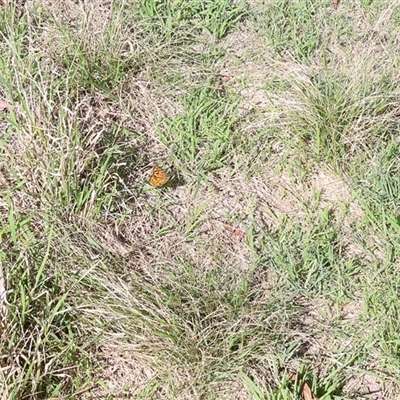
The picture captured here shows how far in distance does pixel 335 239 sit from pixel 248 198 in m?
0.38

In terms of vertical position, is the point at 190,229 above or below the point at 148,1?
below

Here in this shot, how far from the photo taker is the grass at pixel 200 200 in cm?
233

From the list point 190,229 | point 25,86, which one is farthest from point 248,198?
point 25,86

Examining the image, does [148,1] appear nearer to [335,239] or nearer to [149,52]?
[149,52]

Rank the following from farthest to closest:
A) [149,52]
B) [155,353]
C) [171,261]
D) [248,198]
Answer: [149,52], [248,198], [171,261], [155,353]

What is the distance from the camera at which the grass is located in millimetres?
2326

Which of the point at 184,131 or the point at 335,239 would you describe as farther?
the point at 184,131

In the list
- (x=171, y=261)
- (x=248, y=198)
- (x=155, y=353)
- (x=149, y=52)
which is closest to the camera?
(x=155, y=353)

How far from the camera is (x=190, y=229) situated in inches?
107

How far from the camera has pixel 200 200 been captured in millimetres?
2826

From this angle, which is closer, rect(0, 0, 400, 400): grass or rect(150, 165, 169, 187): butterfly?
rect(0, 0, 400, 400): grass

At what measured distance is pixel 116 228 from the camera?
2656mm

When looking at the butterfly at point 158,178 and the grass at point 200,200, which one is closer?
the grass at point 200,200

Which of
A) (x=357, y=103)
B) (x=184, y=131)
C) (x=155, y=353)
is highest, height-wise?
(x=357, y=103)
